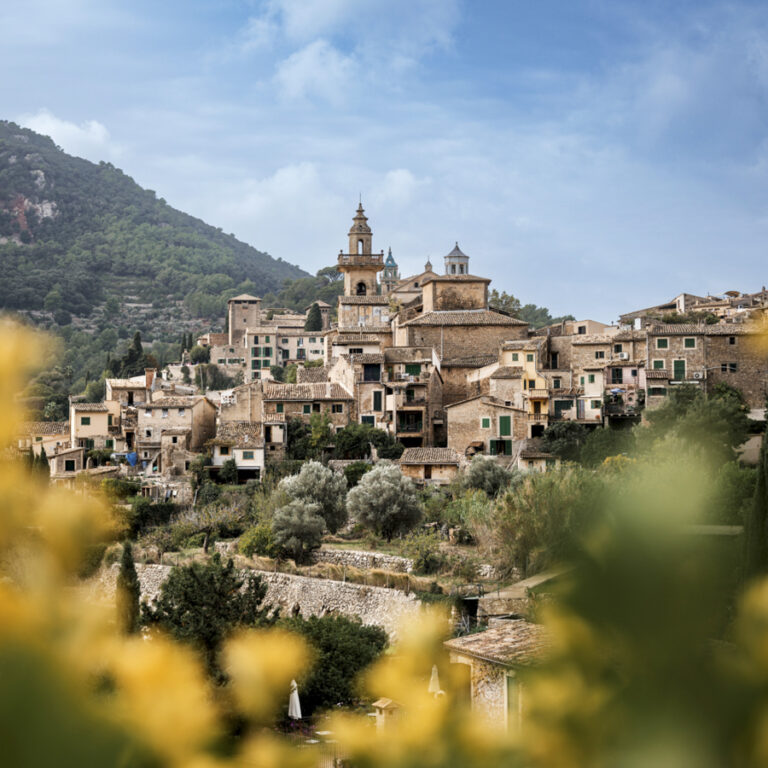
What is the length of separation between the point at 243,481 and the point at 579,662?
3713 cm

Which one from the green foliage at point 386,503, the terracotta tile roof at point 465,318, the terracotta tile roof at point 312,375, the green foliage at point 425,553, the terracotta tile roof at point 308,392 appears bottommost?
the green foliage at point 425,553

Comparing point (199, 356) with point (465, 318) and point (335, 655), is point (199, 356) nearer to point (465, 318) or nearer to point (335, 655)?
point (465, 318)

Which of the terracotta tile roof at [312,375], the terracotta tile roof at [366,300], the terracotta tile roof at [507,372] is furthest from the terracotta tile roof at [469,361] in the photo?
the terracotta tile roof at [366,300]

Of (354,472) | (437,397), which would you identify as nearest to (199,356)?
(437,397)

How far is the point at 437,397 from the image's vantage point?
4147cm

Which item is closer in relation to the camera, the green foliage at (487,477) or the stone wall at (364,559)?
the stone wall at (364,559)

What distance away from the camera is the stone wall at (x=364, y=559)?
27.7 metres

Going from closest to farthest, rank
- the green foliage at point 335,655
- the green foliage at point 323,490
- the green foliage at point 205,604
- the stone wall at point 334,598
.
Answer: the green foliage at point 335,655, the green foliage at point 205,604, the stone wall at point 334,598, the green foliage at point 323,490

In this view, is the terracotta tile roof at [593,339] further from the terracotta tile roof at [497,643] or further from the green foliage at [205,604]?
the terracotta tile roof at [497,643]

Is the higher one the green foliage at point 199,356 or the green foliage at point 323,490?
the green foliage at point 199,356

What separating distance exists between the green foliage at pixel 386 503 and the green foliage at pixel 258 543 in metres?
2.79

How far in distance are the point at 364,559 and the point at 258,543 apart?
3.90 metres

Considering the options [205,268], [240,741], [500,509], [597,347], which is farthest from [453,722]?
[205,268]

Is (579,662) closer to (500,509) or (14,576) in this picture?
(14,576)
